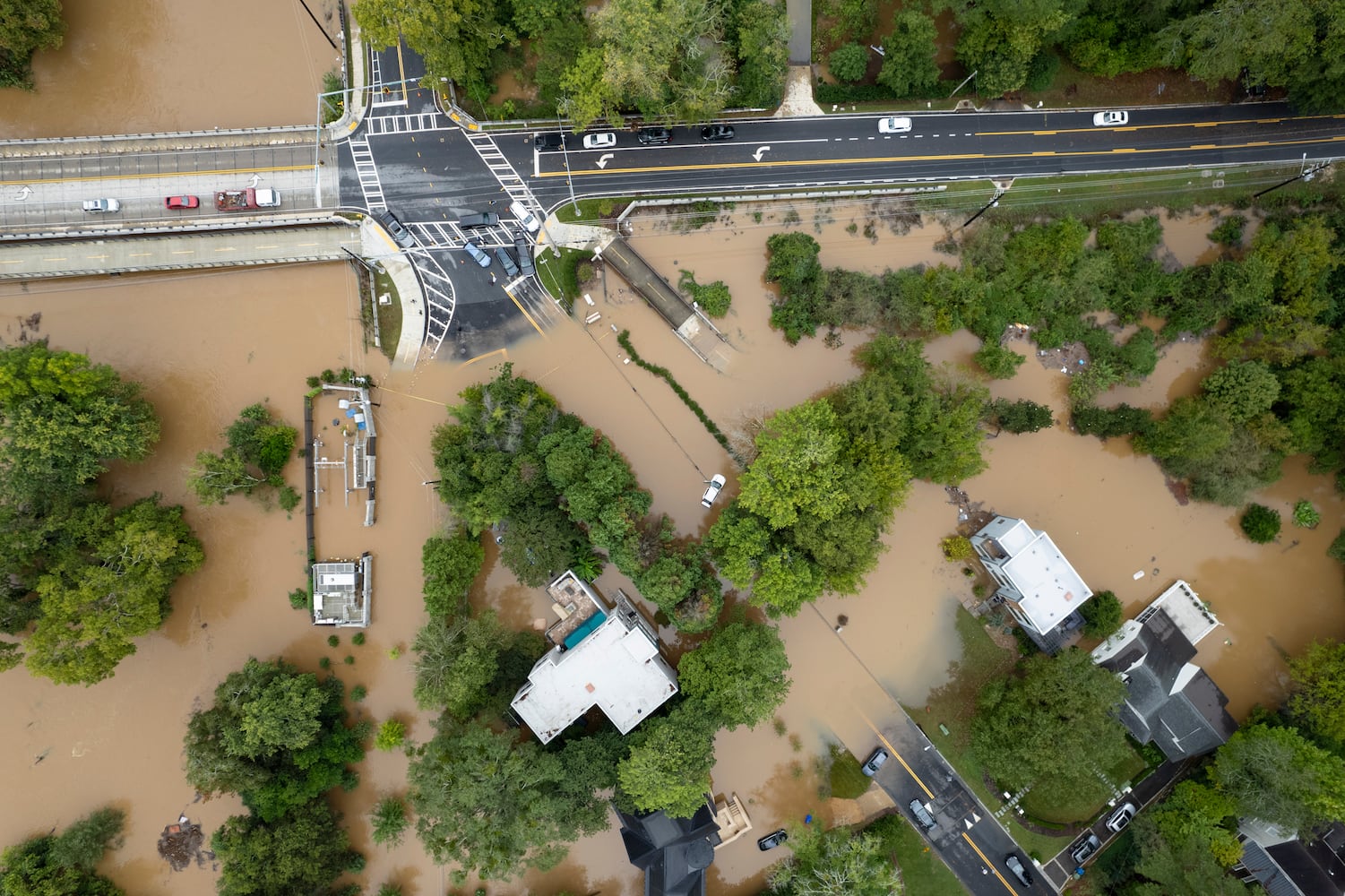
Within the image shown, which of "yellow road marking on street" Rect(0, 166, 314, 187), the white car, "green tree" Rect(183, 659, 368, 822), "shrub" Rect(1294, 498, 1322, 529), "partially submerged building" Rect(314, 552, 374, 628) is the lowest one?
"shrub" Rect(1294, 498, 1322, 529)

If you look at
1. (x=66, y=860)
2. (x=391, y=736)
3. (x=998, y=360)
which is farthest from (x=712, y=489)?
(x=66, y=860)

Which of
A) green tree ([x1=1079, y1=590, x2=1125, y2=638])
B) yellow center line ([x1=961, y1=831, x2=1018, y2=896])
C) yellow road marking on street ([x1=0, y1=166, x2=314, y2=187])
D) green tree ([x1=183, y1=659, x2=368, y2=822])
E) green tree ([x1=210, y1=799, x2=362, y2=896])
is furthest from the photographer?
yellow center line ([x1=961, y1=831, x2=1018, y2=896])

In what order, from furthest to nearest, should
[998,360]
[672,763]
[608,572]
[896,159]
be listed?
[896,159], [608,572], [998,360], [672,763]

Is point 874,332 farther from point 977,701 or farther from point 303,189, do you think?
point 303,189

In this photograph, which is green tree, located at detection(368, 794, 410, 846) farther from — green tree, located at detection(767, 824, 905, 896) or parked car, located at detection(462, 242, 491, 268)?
parked car, located at detection(462, 242, 491, 268)

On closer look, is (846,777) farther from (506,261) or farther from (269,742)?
(506,261)

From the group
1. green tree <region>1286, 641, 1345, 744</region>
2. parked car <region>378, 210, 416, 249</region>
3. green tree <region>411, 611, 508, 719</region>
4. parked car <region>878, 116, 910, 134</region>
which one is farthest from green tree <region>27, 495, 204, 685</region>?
green tree <region>1286, 641, 1345, 744</region>

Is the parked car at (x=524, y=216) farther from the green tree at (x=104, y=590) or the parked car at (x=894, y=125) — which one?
the green tree at (x=104, y=590)
